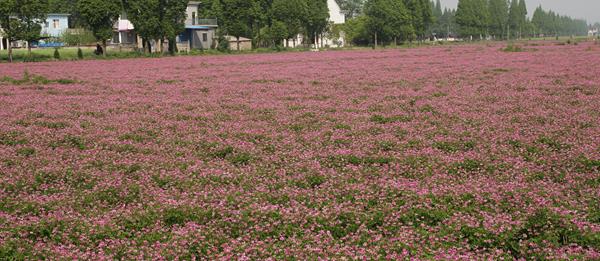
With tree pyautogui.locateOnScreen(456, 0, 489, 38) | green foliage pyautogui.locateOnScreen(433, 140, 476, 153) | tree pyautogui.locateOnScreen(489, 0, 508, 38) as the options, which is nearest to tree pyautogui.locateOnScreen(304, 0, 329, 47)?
tree pyautogui.locateOnScreen(456, 0, 489, 38)

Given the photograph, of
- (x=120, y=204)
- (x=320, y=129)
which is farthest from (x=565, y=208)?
(x=320, y=129)

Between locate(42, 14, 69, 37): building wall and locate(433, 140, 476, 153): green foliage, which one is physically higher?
locate(42, 14, 69, 37): building wall

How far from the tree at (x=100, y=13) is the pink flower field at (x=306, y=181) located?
2234 inches

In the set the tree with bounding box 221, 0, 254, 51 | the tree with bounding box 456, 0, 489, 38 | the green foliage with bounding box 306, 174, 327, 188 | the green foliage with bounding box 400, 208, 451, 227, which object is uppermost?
the tree with bounding box 456, 0, 489, 38

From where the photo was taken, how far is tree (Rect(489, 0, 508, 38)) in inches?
7027

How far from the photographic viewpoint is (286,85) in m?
28.4

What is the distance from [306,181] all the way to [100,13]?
7013 cm

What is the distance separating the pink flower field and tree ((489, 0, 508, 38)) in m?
172

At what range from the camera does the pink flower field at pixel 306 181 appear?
22.4 feet

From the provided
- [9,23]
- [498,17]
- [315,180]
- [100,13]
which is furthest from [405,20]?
[315,180]

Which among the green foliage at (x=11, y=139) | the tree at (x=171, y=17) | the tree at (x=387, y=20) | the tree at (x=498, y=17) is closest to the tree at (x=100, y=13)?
the tree at (x=171, y=17)

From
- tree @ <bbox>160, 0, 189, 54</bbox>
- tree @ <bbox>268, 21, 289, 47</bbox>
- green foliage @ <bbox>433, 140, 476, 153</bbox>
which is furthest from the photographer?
tree @ <bbox>268, 21, 289, 47</bbox>

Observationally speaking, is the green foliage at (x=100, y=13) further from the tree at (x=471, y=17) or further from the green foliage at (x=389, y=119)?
the tree at (x=471, y=17)

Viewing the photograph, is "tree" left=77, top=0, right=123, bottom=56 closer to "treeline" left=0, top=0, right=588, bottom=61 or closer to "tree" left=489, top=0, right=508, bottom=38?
"treeline" left=0, top=0, right=588, bottom=61
